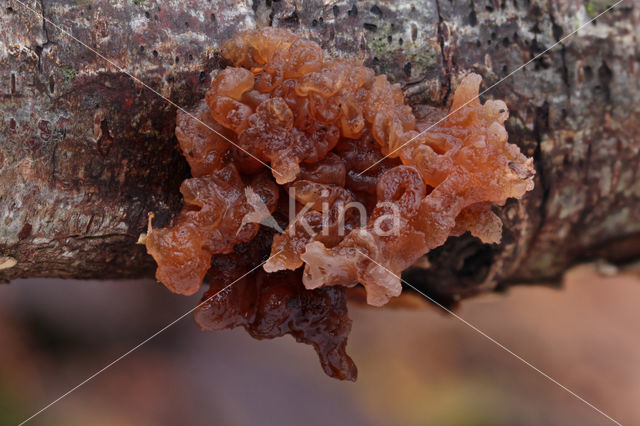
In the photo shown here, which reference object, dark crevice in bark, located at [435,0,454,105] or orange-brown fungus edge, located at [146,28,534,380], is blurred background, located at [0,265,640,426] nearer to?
orange-brown fungus edge, located at [146,28,534,380]

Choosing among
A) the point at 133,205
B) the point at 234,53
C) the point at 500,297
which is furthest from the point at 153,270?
the point at 500,297

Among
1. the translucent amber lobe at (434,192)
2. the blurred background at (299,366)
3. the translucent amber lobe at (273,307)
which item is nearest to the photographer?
the translucent amber lobe at (434,192)

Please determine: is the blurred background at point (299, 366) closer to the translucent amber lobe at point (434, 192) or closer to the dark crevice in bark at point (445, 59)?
the translucent amber lobe at point (434, 192)

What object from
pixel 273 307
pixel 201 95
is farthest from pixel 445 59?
pixel 273 307

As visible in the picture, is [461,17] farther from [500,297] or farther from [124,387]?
[124,387]

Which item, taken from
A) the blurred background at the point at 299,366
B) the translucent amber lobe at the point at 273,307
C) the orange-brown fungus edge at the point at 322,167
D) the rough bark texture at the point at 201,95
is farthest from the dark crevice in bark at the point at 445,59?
the blurred background at the point at 299,366

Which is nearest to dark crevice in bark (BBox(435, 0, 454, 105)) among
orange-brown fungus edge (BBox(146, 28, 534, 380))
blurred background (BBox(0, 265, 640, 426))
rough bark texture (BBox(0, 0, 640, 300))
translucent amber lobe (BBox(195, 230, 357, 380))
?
rough bark texture (BBox(0, 0, 640, 300))

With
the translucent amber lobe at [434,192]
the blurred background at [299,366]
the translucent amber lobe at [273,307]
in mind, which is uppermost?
the translucent amber lobe at [434,192]
